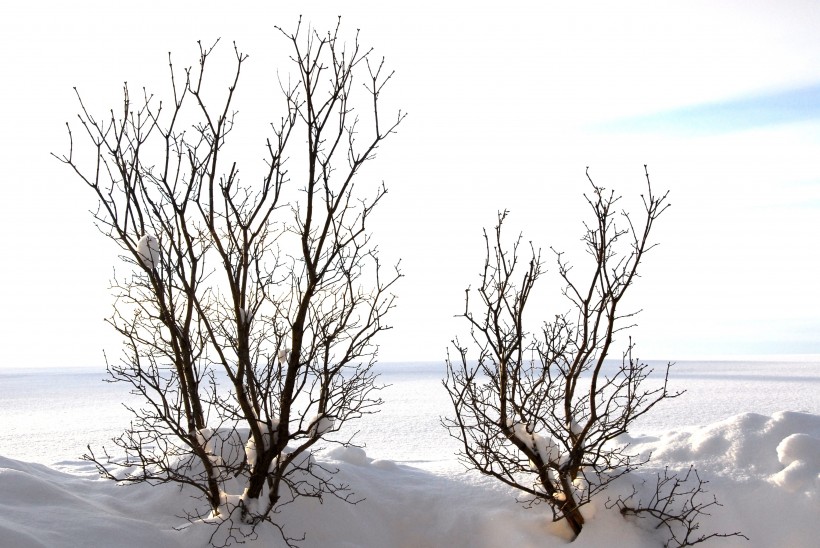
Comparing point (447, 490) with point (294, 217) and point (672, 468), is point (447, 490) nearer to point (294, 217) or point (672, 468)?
point (672, 468)

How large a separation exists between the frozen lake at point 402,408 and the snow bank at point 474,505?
34.0 inches

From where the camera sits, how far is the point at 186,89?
15.8 feet

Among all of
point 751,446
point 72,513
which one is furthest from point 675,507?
point 72,513

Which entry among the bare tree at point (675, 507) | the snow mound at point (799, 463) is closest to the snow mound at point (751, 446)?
the snow mound at point (799, 463)

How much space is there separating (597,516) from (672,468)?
91cm

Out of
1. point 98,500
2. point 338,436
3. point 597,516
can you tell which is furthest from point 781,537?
point 338,436

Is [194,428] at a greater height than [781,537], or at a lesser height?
greater

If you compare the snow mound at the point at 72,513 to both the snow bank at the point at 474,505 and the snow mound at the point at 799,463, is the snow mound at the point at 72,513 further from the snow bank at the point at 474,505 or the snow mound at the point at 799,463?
the snow mound at the point at 799,463

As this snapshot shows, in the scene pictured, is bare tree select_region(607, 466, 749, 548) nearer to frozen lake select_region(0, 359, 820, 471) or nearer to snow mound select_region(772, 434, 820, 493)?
snow mound select_region(772, 434, 820, 493)

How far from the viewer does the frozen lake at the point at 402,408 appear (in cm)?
873

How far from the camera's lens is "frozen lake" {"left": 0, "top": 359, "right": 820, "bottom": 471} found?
8727mm

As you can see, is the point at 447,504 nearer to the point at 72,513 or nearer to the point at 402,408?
the point at 72,513

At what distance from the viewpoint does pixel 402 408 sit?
11.8 metres

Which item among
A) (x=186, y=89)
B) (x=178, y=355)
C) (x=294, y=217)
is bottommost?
(x=178, y=355)
